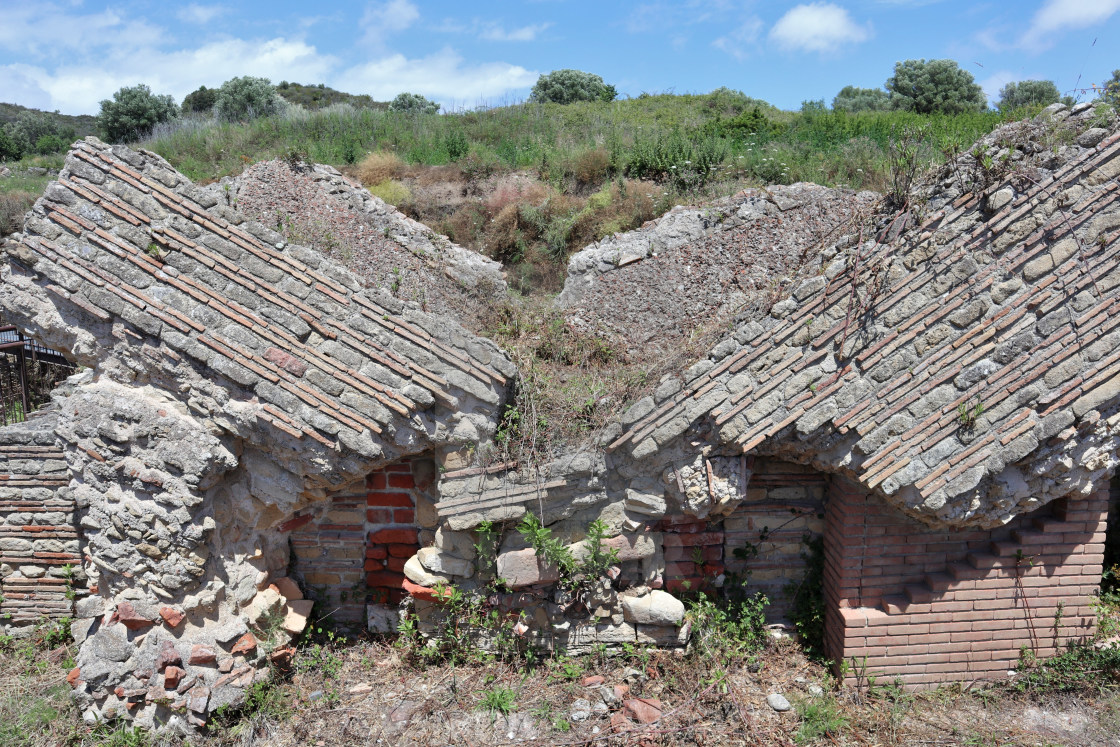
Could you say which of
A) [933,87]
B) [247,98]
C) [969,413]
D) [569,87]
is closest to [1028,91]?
[933,87]

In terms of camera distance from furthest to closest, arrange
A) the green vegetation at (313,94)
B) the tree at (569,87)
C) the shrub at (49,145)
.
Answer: the green vegetation at (313,94) < the shrub at (49,145) < the tree at (569,87)

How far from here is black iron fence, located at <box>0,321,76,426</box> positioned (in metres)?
8.08

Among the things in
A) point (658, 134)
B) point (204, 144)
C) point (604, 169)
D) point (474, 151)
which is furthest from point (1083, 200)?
point (204, 144)

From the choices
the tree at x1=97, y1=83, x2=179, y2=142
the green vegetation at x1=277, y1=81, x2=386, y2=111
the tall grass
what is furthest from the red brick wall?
the green vegetation at x1=277, y1=81, x2=386, y2=111

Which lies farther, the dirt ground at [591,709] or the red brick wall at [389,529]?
the red brick wall at [389,529]

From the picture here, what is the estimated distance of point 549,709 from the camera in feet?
15.7

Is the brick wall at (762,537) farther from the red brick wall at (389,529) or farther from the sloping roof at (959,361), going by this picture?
the red brick wall at (389,529)

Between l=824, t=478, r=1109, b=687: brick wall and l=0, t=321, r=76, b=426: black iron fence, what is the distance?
30.2 feet

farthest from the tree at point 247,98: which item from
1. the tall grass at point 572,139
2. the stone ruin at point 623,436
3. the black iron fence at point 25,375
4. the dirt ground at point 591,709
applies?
the dirt ground at point 591,709

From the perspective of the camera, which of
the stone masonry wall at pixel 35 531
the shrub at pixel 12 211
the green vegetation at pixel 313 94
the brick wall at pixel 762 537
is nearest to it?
the brick wall at pixel 762 537

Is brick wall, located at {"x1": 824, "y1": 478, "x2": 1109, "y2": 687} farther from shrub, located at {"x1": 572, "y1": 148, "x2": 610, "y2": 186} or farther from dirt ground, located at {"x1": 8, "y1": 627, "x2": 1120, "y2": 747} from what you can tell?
shrub, located at {"x1": 572, "y1": 148, "x2": 610, "y2": 186}

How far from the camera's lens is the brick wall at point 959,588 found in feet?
15.7

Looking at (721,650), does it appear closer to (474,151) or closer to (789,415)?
(789,415)

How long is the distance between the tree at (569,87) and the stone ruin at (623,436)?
869 inches
